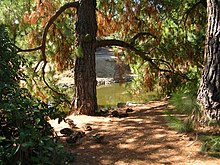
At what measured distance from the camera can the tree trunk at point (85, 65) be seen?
5523 mm

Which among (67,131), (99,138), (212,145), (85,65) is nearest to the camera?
(212,145)

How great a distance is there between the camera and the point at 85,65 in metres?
5.52

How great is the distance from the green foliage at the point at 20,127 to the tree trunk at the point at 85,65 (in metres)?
2.80

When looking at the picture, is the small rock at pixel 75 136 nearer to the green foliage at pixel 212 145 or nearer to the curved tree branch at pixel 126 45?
the green foliage at pixel 212 145

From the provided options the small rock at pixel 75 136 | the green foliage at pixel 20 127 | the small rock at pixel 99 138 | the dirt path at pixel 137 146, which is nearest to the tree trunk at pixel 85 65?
the dirt path at pixel 137 146

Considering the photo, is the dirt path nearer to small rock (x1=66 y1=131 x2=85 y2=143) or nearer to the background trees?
small rock (x1=66 y1=131 x2=85 y2=143)

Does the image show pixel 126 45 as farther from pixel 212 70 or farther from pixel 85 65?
pixel 212 70

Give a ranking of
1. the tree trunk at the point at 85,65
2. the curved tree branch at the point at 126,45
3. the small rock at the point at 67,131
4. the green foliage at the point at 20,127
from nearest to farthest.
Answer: the green foliage at the point at 20,127 → the small rock at the point at 67,131 → the tree trunk at the point at 85,65 → the curved tree branch at the point at 126,45

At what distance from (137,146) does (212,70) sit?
1.25 m

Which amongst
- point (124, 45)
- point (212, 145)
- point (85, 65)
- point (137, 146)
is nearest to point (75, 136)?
point (137, 146)

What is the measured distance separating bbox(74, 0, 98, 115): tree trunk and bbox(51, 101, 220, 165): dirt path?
833 millimetres

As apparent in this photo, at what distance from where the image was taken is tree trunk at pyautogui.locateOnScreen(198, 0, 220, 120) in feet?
12.0

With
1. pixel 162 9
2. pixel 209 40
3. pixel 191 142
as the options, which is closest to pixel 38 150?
pixel 191 142

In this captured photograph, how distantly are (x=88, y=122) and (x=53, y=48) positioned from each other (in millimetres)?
2075
